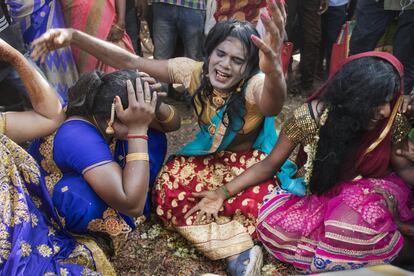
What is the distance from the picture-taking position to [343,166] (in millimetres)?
2281

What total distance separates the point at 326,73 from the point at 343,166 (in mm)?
2825

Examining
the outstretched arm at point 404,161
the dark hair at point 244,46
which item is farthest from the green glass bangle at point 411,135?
the dark hair at point 244,46

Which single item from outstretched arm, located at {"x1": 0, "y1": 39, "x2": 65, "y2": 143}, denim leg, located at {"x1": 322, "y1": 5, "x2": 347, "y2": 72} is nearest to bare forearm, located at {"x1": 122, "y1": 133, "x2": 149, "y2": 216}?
outstretched arm, located at {"x1": 0, "y1": 39, "x2": 65, "y2": 143}

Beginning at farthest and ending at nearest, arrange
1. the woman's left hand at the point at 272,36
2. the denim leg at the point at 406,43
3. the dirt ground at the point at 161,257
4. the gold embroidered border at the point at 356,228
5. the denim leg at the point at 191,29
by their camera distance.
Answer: the denim leg at the point at 191,29 < the denim leg at the point at 406,43 < the dirt ground at the point at 161,257 < the gold embroidered border at the point at 356,228 < the woman's left hand at the point at 272,36

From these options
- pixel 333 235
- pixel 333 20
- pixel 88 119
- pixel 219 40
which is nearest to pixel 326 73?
pixel 333 20

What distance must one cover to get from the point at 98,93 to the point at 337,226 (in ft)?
4.21

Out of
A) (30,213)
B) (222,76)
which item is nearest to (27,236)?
(30,213)

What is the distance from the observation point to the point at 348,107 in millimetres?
2123

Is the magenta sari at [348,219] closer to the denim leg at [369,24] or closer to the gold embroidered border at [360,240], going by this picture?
the gold embroidered border at [360,240]

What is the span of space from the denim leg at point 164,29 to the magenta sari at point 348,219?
6.12 ft

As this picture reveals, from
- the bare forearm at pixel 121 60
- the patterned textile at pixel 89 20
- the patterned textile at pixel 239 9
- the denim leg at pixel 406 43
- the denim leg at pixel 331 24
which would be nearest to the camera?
the bare forearm at pixel 121 60

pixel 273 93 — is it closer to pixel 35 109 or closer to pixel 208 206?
pixel 208 206

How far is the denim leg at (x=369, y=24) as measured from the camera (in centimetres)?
363

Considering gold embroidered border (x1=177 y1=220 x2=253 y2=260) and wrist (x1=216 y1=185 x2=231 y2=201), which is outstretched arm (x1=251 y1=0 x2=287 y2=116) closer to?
wrist (x1=216 y1=185 x2=231 y2=201)
